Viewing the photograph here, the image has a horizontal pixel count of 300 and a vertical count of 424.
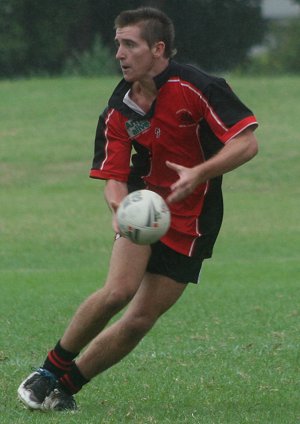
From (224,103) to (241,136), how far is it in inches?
7.8

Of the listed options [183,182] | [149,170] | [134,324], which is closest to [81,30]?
[149,170]

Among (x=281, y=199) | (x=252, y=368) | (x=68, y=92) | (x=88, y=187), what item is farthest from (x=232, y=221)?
(x=68, y=92)

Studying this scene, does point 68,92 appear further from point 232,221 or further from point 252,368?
point 252,368

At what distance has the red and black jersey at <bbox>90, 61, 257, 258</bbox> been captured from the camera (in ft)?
22.7

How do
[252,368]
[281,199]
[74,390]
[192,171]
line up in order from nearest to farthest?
[192,171], [74,390], [252,368], [281,199]

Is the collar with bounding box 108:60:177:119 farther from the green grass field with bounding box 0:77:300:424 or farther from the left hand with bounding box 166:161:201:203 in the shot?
the green grass field with bounding box 0:77:300:424

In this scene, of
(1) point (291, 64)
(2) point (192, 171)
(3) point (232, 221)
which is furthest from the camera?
(1) point (291, 64)

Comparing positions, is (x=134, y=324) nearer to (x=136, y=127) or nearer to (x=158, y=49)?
(x=136, y=127)

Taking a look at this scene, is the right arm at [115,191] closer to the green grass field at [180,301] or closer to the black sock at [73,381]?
the black sock at [73,381]

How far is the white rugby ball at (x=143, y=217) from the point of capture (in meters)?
6.64

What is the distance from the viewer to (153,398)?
757cm

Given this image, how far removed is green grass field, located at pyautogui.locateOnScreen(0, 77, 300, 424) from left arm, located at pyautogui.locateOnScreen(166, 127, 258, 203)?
4.00 ft

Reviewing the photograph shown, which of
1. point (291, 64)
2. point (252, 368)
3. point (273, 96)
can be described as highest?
point (252, 368)

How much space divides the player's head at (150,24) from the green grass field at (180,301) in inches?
79.8
